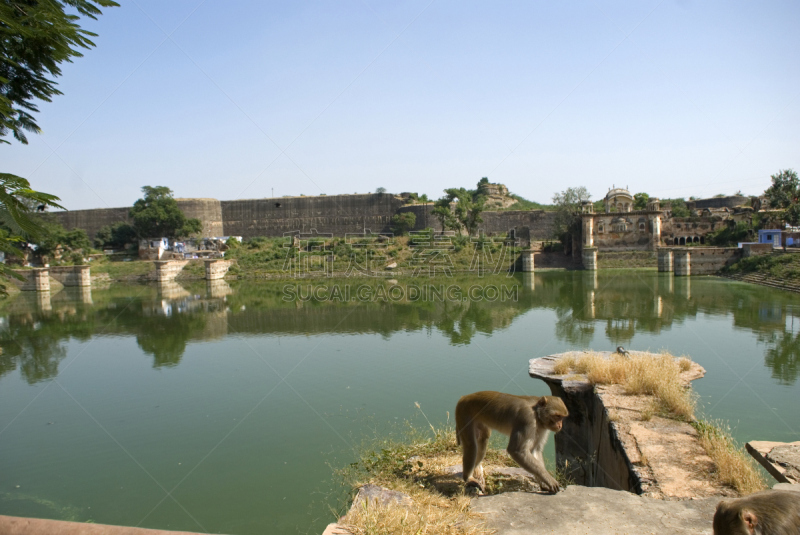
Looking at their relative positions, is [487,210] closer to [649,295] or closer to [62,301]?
[649,295]

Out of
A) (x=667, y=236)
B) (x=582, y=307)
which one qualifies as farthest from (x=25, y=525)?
(x=667, y=236)

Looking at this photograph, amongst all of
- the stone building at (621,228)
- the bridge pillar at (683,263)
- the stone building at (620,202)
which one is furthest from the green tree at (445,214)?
the bridge pillar at (683,263)

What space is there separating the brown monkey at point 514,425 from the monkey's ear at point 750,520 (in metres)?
1.24

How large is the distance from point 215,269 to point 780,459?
31.8 metres

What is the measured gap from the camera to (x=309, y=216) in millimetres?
45375

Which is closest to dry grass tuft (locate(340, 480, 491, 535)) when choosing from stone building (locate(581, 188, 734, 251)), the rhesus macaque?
the rhesus macaque

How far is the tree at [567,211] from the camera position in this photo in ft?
116

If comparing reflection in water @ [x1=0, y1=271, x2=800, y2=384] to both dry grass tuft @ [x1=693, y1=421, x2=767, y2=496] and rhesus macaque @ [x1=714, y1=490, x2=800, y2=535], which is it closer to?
dry grass tuft @ [x1=693, y1=421, x2=767, y2=496]

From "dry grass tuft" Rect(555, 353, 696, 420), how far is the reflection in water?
4199 millimetres

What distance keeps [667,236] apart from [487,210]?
14889 mm

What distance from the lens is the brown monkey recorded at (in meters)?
3.13

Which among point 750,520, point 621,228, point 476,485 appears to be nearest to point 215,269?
point 621,228

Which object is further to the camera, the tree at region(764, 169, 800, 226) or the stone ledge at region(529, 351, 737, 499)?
the tree at region(764, 169, 800, 226)

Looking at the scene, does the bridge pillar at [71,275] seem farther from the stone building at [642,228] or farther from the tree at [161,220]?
the stone building at [642,228]
